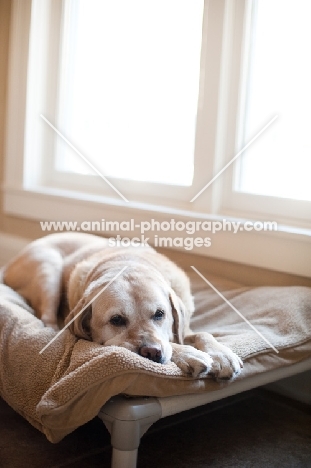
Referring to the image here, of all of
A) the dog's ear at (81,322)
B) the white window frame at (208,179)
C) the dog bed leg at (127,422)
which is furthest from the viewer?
the white window frame at (208,179)

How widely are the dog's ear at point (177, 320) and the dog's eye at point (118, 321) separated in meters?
0.20

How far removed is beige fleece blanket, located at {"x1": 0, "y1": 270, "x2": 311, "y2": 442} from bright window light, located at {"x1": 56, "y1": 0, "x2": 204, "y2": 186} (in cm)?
82

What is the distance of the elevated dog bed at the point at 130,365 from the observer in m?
1.60

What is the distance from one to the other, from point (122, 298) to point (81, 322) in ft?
0.52

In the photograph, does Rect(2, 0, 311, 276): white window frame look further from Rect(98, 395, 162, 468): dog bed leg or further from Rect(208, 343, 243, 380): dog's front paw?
Rect(98, 395, 162, 468): dog bed leg

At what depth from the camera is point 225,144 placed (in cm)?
266

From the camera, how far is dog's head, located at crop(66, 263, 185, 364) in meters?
1.86

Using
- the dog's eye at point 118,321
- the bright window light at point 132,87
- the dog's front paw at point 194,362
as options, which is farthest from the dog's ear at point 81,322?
the bright window light at point 132,87

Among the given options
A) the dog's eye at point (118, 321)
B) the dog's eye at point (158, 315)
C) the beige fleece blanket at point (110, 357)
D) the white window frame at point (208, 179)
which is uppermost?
the white window frame at point (208, 179)

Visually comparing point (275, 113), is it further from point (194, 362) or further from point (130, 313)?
point (194, 362)

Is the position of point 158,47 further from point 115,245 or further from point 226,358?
point 226,358

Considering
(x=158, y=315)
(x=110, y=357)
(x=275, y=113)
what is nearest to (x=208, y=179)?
(x=275, y=113)

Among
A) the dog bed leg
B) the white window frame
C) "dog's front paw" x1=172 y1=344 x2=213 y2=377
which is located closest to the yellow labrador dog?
"dog's front paw" x1=172 y1=344 x2=213 y2=377

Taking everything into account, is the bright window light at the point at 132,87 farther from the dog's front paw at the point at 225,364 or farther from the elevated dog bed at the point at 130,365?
the dog's front paw at the point at 225,364
